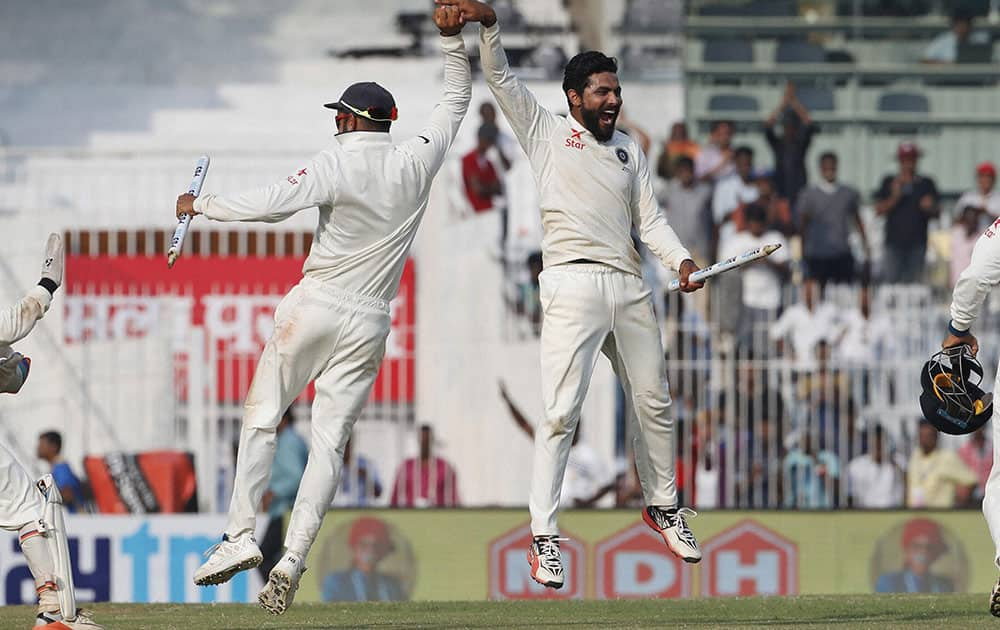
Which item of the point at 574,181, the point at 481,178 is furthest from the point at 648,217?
the point at 481,178

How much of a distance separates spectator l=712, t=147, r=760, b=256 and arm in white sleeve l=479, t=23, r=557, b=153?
31.6 ft

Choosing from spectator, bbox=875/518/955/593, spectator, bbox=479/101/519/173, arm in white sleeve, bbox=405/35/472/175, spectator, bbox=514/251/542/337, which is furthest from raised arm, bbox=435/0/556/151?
spectator, bbox=479/101/519/173

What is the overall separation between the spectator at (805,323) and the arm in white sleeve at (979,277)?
8.10 meters

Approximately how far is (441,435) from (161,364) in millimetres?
2533

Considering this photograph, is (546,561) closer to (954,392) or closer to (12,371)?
(954,392)

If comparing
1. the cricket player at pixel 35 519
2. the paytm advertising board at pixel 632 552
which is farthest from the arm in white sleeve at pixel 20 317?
the paytm advertising board at pixel 632 552

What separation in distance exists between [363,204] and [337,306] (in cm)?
51

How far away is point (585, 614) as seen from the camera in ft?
36.2

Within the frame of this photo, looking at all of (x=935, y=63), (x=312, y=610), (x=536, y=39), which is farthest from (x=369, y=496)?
(x=935, y=63)

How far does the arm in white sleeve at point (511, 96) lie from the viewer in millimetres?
10039

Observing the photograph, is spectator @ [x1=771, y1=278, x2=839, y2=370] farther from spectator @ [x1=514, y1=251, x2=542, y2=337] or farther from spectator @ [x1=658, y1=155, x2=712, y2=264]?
spectator @ [x1=514, y1=251, x2=542, y2=337]

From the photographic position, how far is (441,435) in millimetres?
18047

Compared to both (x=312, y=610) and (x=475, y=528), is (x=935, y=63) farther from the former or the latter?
(x=312, y=610)

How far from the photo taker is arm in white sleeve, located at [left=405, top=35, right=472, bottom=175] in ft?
34.0
